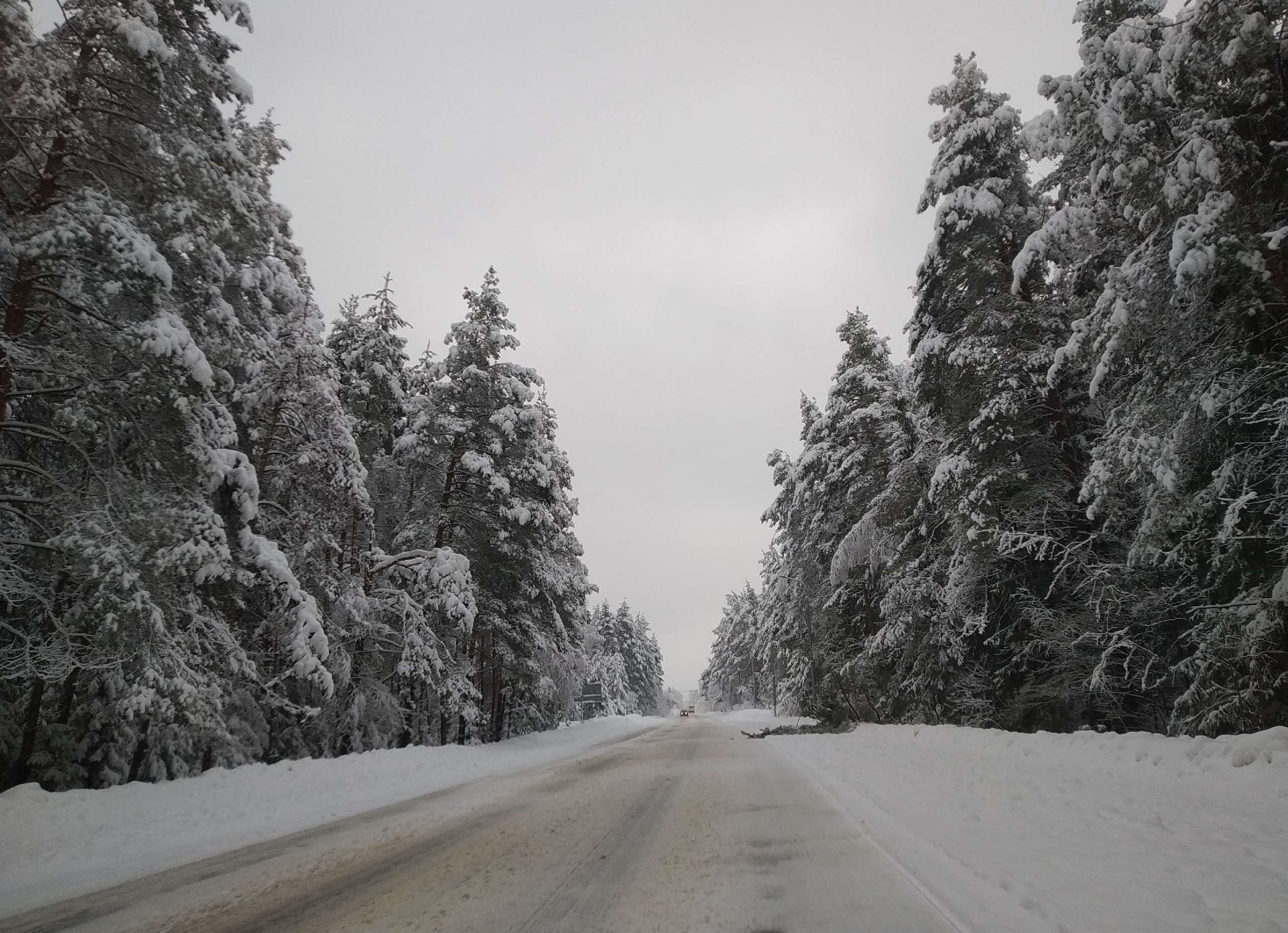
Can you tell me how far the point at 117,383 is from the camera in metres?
7.78

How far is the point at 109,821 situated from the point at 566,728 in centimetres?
2427

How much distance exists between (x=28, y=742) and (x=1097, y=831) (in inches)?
485

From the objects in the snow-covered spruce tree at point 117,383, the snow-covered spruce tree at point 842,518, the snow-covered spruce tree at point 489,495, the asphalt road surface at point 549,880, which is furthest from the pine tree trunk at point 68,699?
the snow-covered spruce tree at point 842,518

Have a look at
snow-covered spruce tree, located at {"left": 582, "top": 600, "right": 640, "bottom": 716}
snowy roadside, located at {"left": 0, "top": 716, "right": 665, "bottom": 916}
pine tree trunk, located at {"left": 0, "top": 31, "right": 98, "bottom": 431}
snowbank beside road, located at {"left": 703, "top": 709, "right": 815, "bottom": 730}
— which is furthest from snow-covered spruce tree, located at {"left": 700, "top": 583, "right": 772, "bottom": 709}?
pine tree trunk, located at {"left": 0, "top": 31, "right": 98, "bottom": 431}

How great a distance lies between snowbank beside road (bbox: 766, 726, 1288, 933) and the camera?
3672 mm

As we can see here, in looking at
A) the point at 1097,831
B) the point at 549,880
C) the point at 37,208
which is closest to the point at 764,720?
the point at 1097,831

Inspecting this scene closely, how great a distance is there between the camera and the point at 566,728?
2994cm

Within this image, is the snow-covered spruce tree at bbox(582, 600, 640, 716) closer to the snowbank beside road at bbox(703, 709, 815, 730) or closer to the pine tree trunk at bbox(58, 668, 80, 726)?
the snowbank beside road at bbox(703, 709, 815, 730)

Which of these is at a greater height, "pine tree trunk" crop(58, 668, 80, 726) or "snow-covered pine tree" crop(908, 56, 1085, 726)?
"snow-covered pine tree" crop(908, 56, 1085, 726)

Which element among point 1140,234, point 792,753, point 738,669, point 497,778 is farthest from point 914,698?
point 738,669

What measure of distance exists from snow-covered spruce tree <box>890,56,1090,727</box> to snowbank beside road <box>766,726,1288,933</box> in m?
3.51

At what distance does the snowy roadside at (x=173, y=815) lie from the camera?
569cm

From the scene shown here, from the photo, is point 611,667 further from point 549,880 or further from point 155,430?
point 549,880

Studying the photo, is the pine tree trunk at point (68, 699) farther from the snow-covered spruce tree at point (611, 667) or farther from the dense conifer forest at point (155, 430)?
the snow-covered spruce tree at point (611, 667)
